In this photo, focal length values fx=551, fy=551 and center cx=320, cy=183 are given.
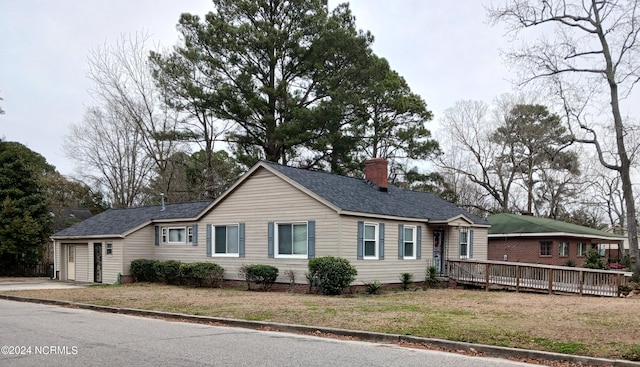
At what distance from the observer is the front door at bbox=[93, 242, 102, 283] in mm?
27219

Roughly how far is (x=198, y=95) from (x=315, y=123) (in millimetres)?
7553

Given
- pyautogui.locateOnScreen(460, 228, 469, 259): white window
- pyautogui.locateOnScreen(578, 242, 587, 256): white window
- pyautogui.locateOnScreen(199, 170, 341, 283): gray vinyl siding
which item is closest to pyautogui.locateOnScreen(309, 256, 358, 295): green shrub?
pyautogui.locateOnScreen(199, 170, 341, 283): gray vinyl siding

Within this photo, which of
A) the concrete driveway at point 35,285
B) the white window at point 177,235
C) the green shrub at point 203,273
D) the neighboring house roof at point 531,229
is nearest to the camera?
the green shrub at point 203,273

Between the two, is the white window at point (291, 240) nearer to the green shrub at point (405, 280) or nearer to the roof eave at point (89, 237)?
the green shrub at point (405, 280)

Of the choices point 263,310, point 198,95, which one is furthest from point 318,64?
point 263,310

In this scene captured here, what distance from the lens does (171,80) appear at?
36031 mm

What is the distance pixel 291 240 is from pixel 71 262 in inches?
583

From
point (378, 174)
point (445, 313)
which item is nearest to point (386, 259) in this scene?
point (378, 174)

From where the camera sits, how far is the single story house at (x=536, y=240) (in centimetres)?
3306

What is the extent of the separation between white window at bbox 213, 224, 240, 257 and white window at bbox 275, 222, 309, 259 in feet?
7.51

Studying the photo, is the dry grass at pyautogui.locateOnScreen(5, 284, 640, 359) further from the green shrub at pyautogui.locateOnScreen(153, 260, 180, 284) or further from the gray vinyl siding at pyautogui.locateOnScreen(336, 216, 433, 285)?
the green shrub at pyautogui.locateOnScreen(153, 260, 180, 284)

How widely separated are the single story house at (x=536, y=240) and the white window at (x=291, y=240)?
17.6 m

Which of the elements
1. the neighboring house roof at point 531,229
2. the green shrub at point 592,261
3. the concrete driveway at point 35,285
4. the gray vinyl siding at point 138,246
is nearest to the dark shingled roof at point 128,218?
the gray vinyl siding at point 138,246

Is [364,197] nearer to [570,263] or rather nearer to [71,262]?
[71,262]
